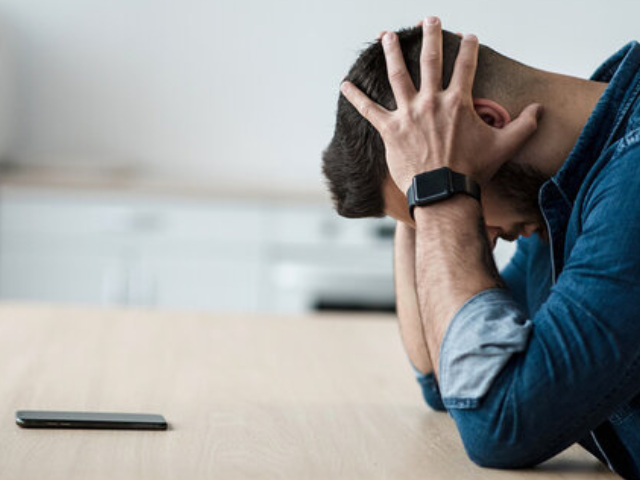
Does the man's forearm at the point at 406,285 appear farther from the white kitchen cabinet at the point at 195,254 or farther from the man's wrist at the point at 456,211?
the white kitchen cabinet at the point at 195,254

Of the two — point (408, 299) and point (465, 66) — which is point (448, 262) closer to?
point (465, 66)

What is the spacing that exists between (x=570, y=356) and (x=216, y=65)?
10.6 ft

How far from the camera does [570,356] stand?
2.89ft

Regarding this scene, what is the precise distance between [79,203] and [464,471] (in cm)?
277

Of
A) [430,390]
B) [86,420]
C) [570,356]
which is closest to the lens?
[570,356]

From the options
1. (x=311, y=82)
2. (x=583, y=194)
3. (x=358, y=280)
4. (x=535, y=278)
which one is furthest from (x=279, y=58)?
(x=583, y=194)

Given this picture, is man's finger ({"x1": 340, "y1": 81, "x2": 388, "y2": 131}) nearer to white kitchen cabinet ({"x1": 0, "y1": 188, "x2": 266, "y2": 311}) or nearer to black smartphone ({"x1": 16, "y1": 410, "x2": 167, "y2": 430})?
black smartphone ({"x1": 16, "y1": 410, "x2": 167, "y2": 430})

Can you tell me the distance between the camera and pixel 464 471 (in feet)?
2.99

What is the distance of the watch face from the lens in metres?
1.02

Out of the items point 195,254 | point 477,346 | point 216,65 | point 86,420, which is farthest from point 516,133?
point 216,65

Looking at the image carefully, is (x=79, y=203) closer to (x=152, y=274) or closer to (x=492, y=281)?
(x=152, y=274)

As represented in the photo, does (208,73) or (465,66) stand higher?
(465,66)

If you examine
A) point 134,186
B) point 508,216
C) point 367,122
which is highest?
point 367,122

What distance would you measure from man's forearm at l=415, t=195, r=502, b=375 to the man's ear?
0.13 meters
